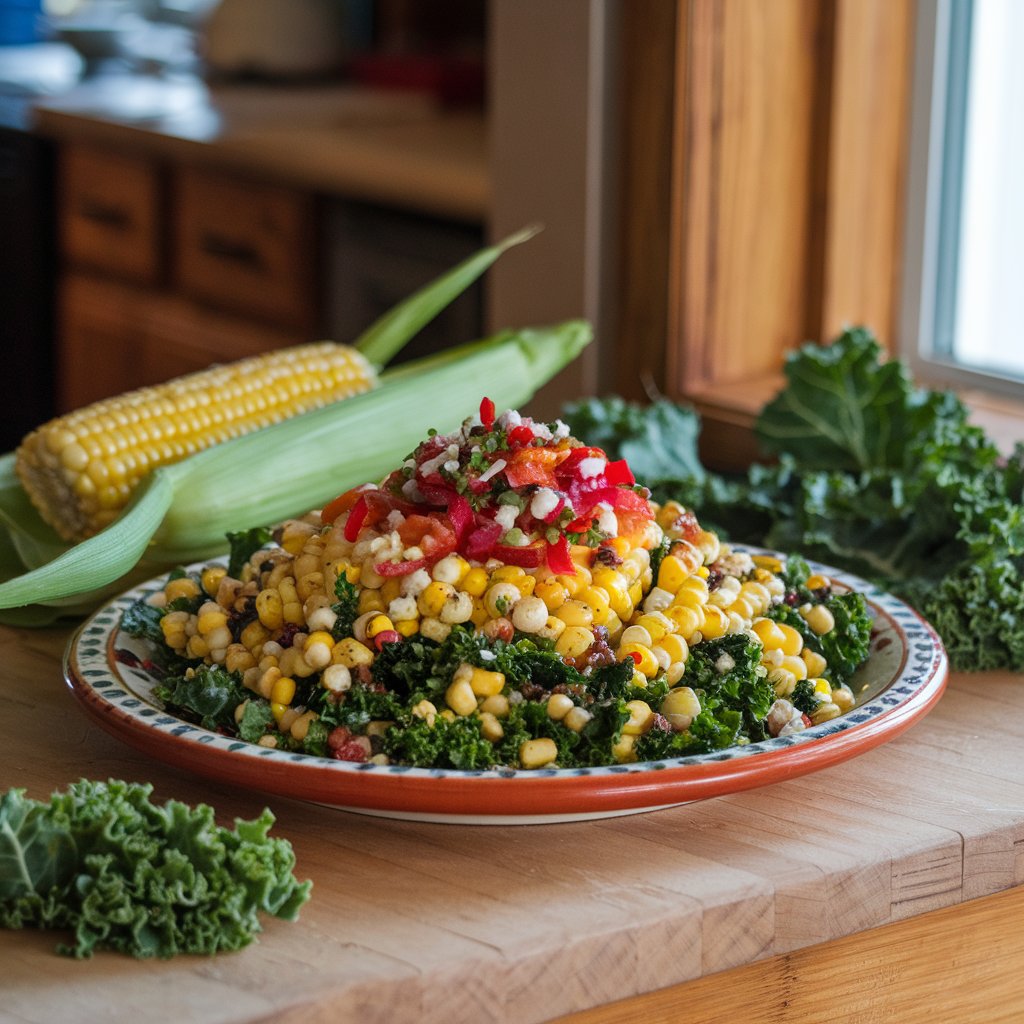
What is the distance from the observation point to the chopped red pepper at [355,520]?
121 cm

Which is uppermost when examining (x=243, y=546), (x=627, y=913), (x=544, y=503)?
(x=544, y=503)

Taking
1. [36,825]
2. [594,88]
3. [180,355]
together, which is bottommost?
[180,355]

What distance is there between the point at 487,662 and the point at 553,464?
164 millimetres

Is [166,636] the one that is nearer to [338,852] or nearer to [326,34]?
[338,852]

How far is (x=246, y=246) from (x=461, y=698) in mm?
2448

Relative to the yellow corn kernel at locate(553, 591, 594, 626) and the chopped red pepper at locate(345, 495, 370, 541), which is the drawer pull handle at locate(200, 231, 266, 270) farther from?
the yellow corn kernel at locate(553, 591, 594, 626)

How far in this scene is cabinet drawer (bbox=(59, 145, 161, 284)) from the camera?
12.0 feet

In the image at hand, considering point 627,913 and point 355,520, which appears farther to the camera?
point 355,520

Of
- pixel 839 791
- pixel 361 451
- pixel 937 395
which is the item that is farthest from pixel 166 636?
pixel 937 395

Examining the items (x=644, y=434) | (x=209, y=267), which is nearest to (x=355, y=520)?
(x=644, y=434)

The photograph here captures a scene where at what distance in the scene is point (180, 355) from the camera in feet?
11.6

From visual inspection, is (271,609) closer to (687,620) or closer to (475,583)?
(475,583)

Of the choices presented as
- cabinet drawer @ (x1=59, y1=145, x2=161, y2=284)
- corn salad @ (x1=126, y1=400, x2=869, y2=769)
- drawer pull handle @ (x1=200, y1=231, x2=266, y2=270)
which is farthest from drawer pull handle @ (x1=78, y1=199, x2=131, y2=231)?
corn salad @ (x1=126, y1=400, x2=869, y2=769)

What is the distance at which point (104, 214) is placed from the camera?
3783mm
